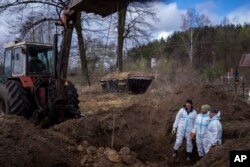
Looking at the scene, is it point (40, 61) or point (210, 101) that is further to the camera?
point (210, 101)

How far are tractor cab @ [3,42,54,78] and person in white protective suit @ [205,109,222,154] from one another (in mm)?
4822

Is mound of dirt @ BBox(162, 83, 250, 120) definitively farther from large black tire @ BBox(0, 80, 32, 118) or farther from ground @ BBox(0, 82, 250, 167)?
large black tire @ BBox(0, 80, 32, 118)

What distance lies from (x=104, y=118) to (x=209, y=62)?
6395cm

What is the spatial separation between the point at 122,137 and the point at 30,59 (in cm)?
333

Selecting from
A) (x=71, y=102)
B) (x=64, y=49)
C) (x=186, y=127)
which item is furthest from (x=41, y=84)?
(x=186, y=127)

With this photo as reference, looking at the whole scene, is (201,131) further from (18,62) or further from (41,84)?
(18,62)

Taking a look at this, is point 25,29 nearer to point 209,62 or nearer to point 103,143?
point 103,143

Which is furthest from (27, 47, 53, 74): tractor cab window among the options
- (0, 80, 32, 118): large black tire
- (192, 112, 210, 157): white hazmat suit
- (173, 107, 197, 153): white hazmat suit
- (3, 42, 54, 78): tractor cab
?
(192, 112, 210, 157): white hazmat suit

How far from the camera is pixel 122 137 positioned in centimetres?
1113

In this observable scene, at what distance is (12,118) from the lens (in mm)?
9734

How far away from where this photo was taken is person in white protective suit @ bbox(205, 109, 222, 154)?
30.7 ft

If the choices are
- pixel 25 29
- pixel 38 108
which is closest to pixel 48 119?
pixel 38 108

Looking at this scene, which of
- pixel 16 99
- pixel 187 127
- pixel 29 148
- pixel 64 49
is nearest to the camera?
pixel 29 148

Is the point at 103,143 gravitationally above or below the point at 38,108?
below
